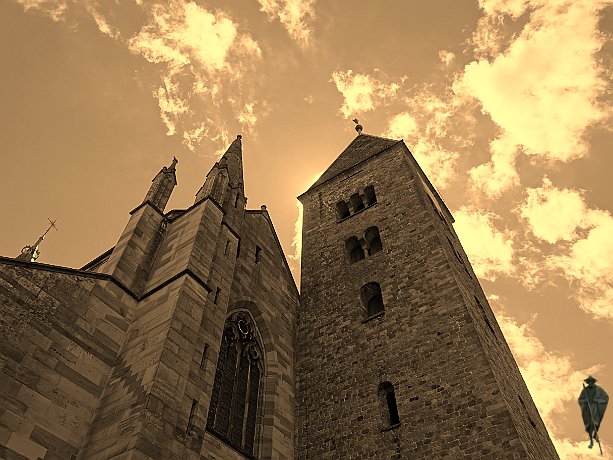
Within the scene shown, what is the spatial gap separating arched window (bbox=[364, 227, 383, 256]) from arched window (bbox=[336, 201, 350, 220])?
252 centimetres

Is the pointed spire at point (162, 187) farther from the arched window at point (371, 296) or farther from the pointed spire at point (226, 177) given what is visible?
the arched window at point (371, 296)

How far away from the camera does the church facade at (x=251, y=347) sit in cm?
839

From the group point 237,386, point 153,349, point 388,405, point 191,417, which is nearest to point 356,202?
point 388,405

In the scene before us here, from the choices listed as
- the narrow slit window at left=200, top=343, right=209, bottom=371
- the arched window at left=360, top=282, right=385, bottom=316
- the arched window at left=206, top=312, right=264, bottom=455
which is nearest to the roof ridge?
the arched window at left=360, top=282, right=385, bottom=316

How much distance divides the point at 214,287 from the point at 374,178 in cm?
1110

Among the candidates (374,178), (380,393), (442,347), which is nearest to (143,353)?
(380,393)

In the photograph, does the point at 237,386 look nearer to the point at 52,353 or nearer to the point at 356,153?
the point at 52,353

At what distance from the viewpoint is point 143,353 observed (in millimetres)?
9328

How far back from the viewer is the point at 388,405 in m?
12.5

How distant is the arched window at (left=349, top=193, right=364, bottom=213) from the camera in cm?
2077

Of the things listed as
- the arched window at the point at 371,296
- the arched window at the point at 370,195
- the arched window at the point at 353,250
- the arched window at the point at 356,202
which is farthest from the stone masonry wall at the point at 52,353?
the arched window at the point at 370,195

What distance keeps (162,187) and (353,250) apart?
7645mm

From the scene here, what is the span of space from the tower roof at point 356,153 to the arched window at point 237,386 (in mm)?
11187

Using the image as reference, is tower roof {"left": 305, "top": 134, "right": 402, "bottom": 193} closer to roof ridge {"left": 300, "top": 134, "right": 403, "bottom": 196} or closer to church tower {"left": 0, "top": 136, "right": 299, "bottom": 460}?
roof ridge {"left": 300, "top": 134, "right": 403, "bottom": 196}
